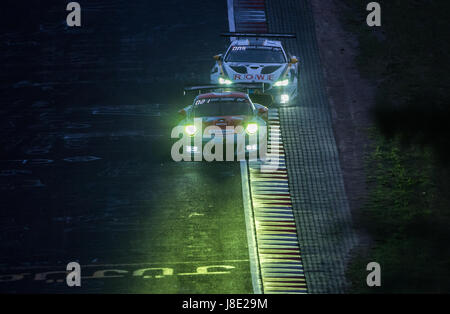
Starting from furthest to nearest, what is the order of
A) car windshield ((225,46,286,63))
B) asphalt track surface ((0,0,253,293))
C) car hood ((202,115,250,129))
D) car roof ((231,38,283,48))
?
car roof ((231,38,283,48)), car windshield ((225,46,286,63)), car hood ((202,115,250,129)), asphalt track surface ((0,0,253,293))

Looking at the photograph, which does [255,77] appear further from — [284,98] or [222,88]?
[222,88]

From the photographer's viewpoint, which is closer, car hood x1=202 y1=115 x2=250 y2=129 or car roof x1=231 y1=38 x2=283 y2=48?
car hood x1=202 y1=115 x2=250 y2=129

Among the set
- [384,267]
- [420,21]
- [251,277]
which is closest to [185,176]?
[251,277]

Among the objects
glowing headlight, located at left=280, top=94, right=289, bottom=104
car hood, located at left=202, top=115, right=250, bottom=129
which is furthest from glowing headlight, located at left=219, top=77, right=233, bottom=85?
car hood, located at left=202, top=115, right=250, bottom=129

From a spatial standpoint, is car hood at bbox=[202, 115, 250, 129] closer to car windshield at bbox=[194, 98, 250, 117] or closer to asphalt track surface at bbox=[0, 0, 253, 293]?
car windshield at bbox=[194, 98, 250, 117]
